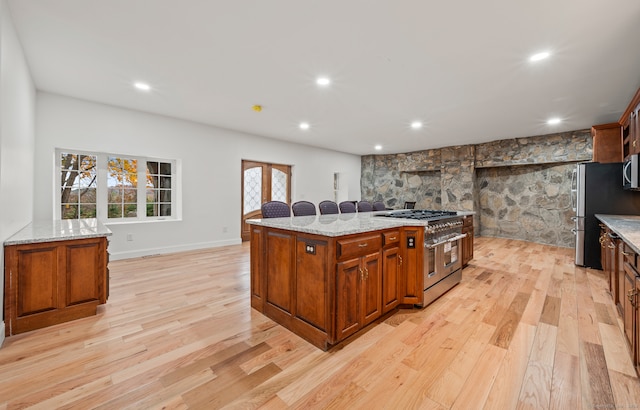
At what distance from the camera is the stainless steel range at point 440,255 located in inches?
101

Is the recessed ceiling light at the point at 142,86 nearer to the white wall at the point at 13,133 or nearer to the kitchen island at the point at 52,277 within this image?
the white wall at the point at 13,133

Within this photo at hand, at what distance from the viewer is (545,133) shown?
18.5ft

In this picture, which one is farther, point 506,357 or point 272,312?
point 272,312

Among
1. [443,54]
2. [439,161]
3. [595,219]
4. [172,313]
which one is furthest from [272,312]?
[439,161]

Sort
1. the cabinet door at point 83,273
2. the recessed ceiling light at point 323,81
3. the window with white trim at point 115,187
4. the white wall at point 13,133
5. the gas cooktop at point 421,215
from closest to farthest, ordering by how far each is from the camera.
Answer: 1. the white wall at point 13,133
2. the cabinet door at point 83,273
3. the gas cooktop at point 421,215
4. the recessed ceiling light at point 323,81
5. the window with white trim at point 115,187

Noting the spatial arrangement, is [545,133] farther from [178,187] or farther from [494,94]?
[178,187]

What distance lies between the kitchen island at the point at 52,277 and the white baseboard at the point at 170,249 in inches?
83.7

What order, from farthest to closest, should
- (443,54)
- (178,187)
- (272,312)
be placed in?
(178,187) < (443,54) < (272,312)

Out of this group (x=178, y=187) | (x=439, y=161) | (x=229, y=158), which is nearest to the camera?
(x=178, y=187)

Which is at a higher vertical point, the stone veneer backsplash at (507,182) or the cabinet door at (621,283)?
the stone veneer backsplash at (507,182)

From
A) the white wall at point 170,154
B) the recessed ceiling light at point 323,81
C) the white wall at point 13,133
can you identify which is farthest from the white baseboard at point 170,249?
the recessed ceiling light at point 323,81

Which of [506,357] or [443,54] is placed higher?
[443,54]

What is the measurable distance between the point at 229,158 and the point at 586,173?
6066mm

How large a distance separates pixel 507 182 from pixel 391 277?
5919 mm
